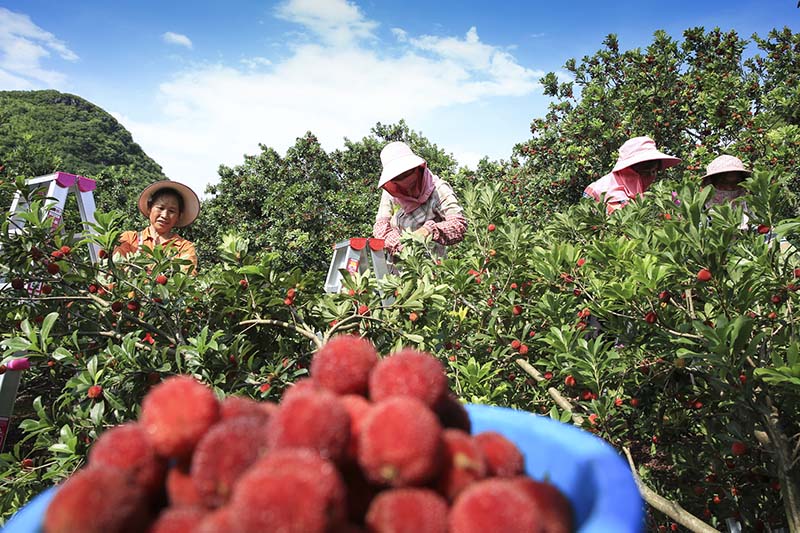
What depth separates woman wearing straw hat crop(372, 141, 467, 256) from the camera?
3207 millimetres

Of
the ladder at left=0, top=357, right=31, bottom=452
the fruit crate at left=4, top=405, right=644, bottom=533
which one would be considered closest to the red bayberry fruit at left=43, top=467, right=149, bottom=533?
the fruit crate at left=4, top=405, right=644, bottom=533

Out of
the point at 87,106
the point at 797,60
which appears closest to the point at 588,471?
the point at 797,60

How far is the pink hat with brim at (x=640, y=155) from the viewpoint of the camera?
3893 millimetres

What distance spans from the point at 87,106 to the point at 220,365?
177ft

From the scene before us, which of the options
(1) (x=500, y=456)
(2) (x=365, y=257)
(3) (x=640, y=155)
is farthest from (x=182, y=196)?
(1) (x=500, y=456)

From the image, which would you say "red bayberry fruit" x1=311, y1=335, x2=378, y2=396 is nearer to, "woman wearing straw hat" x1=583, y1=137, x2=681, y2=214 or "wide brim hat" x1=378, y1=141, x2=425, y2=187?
"wide brim hat" x1=378, y1=141, x2=425, y2=187

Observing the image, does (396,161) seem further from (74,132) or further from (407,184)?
(74,132)

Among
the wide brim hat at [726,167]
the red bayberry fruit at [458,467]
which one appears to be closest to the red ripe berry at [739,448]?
the red bayberry fruit at [458,467]

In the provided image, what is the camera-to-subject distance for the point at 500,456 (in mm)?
767

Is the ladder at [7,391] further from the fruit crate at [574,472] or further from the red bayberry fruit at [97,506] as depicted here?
the red bayberry fruit at [97,506]

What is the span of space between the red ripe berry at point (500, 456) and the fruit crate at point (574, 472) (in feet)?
0.26

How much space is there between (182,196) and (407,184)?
2158mm

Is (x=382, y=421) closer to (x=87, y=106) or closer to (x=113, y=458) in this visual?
(x=113, y=458)

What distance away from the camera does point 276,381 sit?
2064mm
